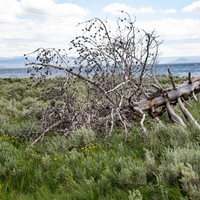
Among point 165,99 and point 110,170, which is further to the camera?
point 165,99

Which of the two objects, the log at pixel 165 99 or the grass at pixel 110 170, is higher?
the log at pixel 165 99

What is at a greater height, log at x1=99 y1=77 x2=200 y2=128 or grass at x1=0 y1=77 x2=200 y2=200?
log at x1=99 y1=77 x2=200 y2=128

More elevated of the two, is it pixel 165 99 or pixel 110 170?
pixel 165 99

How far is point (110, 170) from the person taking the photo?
263 cm

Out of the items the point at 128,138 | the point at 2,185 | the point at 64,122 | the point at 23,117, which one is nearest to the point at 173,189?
the point at 128,138

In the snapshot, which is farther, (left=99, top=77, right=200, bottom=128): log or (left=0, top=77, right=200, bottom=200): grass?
(left=99, top=77, right=200, bottom=128): log

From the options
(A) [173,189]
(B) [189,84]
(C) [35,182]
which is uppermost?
(B) [189,84]

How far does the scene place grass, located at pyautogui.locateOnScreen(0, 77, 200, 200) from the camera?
2201 mm

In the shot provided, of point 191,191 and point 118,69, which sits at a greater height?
point 118,69

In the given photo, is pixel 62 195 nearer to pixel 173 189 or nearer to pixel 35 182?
pixel 35 182

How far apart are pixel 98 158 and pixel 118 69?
2717 mm

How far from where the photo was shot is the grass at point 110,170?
7.22 ft

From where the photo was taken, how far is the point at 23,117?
6.70m

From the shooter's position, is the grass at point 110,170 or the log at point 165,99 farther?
the log at point 165,99
